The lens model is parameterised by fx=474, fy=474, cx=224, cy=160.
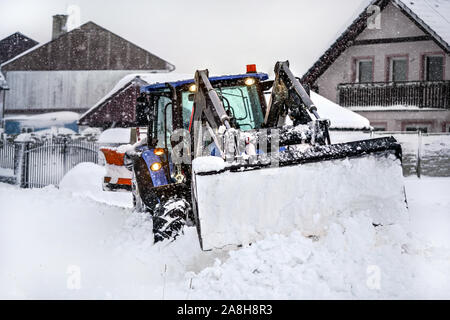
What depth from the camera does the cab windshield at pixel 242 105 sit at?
5887mm

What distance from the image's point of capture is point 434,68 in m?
19.3

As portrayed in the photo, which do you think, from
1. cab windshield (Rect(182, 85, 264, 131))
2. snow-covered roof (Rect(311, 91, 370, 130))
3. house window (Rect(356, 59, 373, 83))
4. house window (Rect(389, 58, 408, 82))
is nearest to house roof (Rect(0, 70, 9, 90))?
snow-covered roof (Rect(311, 91, 370, 130))

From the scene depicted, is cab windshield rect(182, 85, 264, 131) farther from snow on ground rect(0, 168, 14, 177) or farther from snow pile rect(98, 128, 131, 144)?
snow pile rect(98, 128, 131, 144)

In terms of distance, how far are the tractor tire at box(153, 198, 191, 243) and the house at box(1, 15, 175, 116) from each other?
31.5 meters

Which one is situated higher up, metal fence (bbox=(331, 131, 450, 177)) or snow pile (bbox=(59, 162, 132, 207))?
metal fence (bbox=(331, 131, 450, 177))

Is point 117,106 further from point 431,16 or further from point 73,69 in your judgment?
point 431,16

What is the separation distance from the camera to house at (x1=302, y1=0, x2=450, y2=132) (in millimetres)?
18672

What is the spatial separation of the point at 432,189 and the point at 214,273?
10.0 meters

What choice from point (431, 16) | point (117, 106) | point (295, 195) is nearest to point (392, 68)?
point (431, 16)

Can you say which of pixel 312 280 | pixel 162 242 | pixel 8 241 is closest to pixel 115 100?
pixel 8 241

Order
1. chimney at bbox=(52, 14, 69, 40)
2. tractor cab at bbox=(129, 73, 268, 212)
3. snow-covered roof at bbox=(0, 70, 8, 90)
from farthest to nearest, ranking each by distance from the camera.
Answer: chimney at bbox=(52, 14, 69, 40), snow-covered roof at bbox=(0, 70, 8, 90), tractor cab at bbox=(129, 73, 268, 212)

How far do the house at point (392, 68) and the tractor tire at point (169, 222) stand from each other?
1527 cm

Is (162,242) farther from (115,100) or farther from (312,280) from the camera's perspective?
(115,100)

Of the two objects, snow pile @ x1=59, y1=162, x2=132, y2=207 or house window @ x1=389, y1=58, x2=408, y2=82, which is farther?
house window @ x1=389, y1=58, x2=408, y2=82
